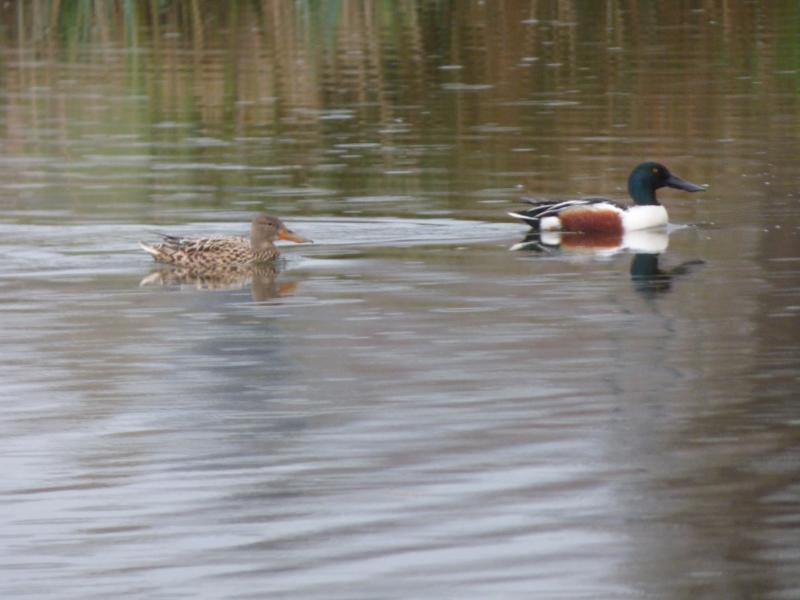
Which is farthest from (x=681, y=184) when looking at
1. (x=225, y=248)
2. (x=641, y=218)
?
(x=225, y=248)

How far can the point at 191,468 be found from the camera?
913cm

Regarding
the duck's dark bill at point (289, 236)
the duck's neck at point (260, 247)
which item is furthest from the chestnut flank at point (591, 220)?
the duck's neck at point (260, 247)

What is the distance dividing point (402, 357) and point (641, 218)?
5.79m

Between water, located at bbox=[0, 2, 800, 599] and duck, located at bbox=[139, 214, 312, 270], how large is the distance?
0.24 m

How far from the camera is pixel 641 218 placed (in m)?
17.0

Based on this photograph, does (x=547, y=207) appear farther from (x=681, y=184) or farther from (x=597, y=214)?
(x=681, y=184)

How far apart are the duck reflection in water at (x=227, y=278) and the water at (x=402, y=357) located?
101 millimetres

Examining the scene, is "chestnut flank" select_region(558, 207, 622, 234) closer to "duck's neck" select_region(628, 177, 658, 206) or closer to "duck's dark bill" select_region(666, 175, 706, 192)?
"duck's neck" select_region(628, 177, 658, 206)

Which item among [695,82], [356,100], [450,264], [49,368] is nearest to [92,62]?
[356,100]

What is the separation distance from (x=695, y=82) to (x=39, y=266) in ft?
46.4

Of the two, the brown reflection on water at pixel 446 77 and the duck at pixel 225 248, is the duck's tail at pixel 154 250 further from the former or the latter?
the brown reflection on water at pixel 446 77

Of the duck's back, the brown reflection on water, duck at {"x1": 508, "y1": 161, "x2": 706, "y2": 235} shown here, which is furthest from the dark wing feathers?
the duck's back

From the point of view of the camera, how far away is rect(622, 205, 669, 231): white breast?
17.0m

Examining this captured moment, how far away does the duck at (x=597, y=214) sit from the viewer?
16.9 meters
